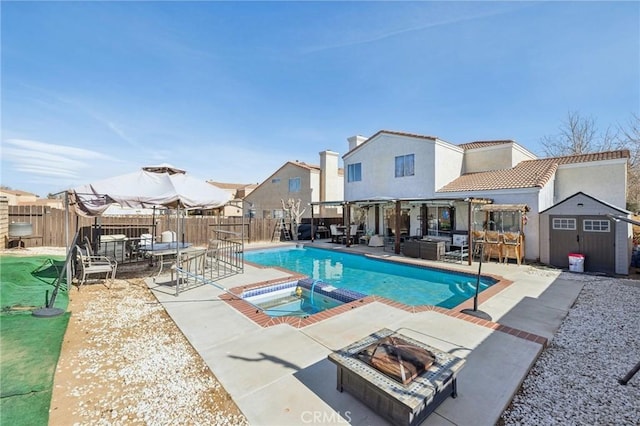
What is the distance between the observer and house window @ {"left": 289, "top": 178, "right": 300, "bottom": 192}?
28344mm

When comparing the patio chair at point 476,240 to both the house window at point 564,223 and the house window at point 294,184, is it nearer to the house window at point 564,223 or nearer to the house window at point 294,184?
the house window at point 564,223

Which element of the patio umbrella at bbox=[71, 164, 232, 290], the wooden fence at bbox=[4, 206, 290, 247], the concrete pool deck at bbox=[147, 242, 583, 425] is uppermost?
the patio umbrella at bbox=[71, 164, 232, 290]

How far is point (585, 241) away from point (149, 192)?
1498cm

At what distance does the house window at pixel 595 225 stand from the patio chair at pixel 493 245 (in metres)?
2.91

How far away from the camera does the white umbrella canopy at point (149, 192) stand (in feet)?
23.3

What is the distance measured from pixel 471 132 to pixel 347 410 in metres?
28.6

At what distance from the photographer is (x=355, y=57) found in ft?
48.2

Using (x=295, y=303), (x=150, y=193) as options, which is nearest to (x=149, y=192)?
(x=150, y=193)

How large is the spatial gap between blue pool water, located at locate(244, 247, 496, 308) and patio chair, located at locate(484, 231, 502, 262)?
10.5 feet

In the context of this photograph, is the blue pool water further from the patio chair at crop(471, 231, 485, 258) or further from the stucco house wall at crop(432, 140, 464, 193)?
the stucco house wall at crop(432, 140, 464, 193)

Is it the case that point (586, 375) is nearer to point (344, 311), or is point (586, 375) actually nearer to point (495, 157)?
point (344, 311)

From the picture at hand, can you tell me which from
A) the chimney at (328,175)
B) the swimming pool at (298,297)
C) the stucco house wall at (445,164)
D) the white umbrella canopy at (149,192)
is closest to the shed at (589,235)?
the stucco house wall at (445,164)

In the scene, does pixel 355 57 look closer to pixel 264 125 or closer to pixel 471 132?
pixel 264 125

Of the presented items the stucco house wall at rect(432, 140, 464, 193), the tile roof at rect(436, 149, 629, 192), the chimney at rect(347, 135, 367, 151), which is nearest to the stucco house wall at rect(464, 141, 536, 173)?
the tile roof at rect(436, 149, 629, 192)
